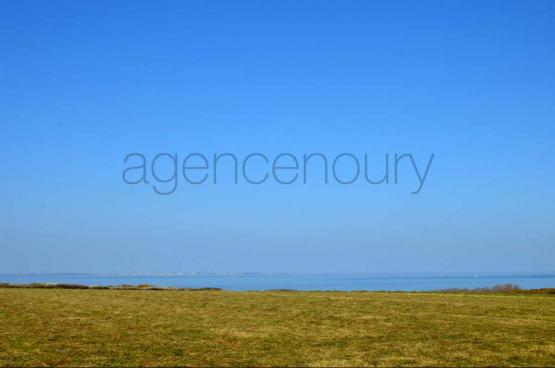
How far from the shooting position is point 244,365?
1482 cm

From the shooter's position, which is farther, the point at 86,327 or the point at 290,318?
the point at 290,318

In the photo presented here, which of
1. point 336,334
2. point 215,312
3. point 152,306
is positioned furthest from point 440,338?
point 152,306

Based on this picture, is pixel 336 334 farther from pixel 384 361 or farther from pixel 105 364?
pixel 105 364

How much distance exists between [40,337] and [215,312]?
36.0 ft

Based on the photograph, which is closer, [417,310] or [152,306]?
[417,310]

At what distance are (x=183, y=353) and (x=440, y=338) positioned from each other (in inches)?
353

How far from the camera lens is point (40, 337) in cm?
1961

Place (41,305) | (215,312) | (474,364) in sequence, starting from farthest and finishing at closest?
(41,305) < (215,312) < (474,364)

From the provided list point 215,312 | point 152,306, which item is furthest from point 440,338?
point 152,306

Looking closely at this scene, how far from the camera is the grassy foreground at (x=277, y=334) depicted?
15711mm

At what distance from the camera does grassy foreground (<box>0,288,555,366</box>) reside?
15.7 metres

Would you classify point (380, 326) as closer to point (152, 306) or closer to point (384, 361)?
point (384, 361)

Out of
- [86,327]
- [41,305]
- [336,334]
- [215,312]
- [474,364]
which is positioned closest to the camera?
[474,364]

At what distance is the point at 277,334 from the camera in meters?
20.7
